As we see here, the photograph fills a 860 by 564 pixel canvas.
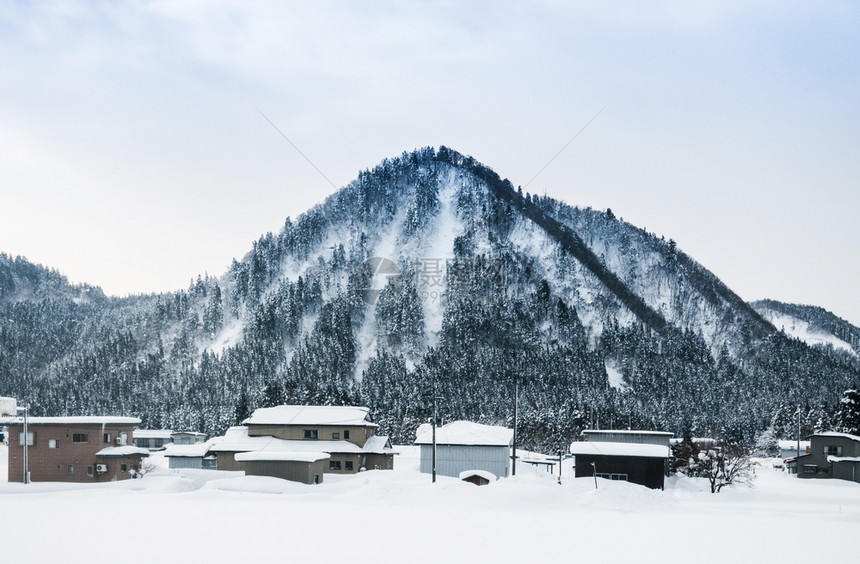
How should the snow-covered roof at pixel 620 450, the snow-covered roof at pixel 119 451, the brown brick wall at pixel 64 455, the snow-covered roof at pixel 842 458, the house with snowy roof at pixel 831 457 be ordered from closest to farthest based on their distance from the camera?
1. the snow-covered roof at pixel 119 451
2. the brown brick wall at pixel 64 455
3. the snow-covered roof at pixel 620 450
4. the snow-covered roof at pixel 842 458
5. the house with snowy roof at pixel 831 457

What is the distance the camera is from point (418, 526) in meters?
22.4

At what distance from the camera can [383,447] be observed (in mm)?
62594

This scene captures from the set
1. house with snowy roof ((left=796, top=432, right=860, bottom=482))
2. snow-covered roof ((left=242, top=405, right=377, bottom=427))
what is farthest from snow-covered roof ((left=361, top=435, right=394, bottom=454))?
house with snowy roof ((left=796, top=432, right=860, bottom=482))

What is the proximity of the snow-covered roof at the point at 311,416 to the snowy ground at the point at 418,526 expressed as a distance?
79.3ft

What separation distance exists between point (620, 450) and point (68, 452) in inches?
1729

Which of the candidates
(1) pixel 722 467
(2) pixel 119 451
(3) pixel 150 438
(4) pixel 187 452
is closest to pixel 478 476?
(1) pixel 722 467

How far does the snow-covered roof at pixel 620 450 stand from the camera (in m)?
52.0

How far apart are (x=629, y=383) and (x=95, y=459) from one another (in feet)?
515

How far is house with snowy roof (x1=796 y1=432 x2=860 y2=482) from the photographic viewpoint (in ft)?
214

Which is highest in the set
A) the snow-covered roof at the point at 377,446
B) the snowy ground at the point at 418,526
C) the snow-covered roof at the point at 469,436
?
the snowy ground at the point at 418,526

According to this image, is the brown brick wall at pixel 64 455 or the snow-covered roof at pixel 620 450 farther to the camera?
the snow-covered roof at pixel 620 450

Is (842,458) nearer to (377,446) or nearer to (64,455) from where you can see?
(377,446)

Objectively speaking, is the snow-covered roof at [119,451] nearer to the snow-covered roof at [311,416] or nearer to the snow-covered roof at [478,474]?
the snow-covered roof at [311,416]

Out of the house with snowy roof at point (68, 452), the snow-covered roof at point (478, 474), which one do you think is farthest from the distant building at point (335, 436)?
the house with snowy roof at point (68, 452)
